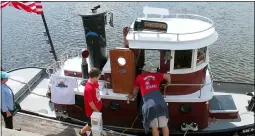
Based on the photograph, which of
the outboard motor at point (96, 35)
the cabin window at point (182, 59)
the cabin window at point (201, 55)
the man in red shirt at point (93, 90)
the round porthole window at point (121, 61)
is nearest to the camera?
the man in red shirt at point (93, 90)

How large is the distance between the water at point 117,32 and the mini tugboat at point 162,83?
573 centimetres

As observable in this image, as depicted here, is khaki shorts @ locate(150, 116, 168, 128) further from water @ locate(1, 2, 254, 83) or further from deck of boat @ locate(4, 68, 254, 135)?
water @ locate(1, 2, 254, 83)

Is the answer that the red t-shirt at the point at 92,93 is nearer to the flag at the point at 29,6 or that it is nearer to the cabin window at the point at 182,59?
the cabin window at the point at 182,59

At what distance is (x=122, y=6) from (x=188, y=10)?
5197 mm

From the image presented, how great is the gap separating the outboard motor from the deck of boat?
2080 mm

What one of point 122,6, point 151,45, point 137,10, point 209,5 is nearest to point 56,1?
point 122,6

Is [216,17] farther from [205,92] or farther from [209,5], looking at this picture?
[205,92]

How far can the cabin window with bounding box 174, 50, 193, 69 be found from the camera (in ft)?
24.7

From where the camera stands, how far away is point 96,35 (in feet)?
27.6

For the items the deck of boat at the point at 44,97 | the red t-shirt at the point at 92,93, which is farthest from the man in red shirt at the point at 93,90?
the deck of boat at the point at 44,97

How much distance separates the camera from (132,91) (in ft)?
25.6

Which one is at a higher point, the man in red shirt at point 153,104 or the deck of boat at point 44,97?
the man in red shirt at point 153,104

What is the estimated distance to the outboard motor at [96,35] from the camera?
26.9 feet

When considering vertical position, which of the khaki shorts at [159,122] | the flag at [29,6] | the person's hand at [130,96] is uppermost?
the flag at [29,6]
